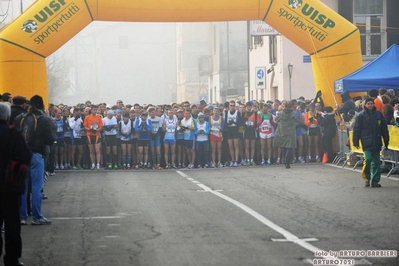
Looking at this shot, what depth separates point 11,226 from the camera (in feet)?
30.0

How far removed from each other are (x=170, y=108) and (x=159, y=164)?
6.93 feet

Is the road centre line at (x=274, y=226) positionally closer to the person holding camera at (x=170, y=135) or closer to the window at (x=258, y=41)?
the person holding camera at (x=170, y=135)

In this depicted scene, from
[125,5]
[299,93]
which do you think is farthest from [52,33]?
[299,93]

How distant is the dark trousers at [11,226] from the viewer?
29.6 ft

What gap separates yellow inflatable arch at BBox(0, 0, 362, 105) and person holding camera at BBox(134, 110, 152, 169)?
4.05m

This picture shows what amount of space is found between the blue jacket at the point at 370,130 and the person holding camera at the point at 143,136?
9932 mm

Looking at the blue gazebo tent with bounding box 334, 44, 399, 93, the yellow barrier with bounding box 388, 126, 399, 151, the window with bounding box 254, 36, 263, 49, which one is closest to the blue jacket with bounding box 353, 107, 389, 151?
the yellow barrier with bounding box 388, 126, 399, 151

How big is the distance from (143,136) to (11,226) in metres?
17.3

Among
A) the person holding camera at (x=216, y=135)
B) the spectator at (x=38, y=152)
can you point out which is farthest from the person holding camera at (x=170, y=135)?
the spectator at (x=38, y=152)

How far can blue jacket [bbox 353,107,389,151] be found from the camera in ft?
56.7

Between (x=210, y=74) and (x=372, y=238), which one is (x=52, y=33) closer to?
(x=372, y=238)

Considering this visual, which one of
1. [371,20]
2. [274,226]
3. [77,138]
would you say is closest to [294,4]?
[77,138]

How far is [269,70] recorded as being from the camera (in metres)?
45.0

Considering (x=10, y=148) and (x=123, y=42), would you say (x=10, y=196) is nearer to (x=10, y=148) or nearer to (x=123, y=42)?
(x=10, y=148)
